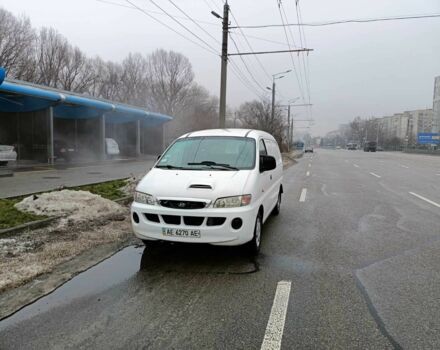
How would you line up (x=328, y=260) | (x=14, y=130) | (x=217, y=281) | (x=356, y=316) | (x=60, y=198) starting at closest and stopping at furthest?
(x=356, y=316)
(x=217, y=281)
(x=328, y=260)
(x=60, y=198)
(x=14, y=130)

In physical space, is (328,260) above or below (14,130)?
below

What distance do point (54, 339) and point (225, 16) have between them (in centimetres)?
1494

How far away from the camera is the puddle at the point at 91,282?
372cm

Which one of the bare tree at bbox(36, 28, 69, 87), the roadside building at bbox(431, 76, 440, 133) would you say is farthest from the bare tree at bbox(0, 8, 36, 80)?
the roadside building at bbox(431, 76, 440, 133)

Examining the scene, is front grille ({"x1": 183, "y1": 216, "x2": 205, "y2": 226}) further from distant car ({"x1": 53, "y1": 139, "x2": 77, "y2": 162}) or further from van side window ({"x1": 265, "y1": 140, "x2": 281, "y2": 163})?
distant car ({"x1": 53, "y1": 139, "x2": 77, "y2": 162})

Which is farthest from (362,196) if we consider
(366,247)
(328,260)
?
(328,260)

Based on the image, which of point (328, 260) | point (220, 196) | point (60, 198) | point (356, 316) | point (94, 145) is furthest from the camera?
point (94, 145)

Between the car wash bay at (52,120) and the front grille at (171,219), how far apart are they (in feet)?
52.7

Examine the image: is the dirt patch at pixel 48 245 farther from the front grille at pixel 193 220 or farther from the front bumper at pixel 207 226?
the front grille at pixel 193 220

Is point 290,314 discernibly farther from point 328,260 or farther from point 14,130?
point 14,130

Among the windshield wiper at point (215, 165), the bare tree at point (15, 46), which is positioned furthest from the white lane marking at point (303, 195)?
the bare tree at point (15, 46)

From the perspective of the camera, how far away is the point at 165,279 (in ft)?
14.9

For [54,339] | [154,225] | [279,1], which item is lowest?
[54,339]

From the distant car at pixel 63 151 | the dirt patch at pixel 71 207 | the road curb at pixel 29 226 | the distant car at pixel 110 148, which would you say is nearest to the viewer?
the road curb at pixel 29 226
